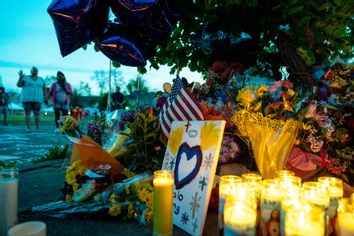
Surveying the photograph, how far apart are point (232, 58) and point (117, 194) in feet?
6.64

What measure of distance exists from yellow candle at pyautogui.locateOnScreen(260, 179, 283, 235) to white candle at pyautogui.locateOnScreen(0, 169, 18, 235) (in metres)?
1.31

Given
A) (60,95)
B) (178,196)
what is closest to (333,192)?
(178,196)

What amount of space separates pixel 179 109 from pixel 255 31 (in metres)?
1.77

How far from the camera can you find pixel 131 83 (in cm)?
4644

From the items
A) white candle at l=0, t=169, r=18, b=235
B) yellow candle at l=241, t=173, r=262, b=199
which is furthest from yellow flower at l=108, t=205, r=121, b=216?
yellow candle at l=241, t=173, r=262, b=199

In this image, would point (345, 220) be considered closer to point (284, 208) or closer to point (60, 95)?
point (284, 208)

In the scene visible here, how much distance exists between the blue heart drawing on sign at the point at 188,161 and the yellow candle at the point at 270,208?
1.57 feet

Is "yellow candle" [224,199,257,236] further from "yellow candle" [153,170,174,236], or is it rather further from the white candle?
the white candle

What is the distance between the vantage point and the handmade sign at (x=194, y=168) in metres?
1.85

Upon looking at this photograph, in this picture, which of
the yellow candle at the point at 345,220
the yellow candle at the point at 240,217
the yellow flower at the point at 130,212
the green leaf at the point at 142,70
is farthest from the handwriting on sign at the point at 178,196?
the green leaf at the point at 142,70

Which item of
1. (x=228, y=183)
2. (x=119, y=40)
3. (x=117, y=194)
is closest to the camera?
(x=228, y=183)

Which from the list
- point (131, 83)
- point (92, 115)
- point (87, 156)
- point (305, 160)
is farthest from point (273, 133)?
point (131, 83)

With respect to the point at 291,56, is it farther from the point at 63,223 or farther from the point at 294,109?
the point at 63,223

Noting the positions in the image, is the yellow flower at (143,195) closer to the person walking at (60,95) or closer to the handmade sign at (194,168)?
the handmade sign at (194,168)
